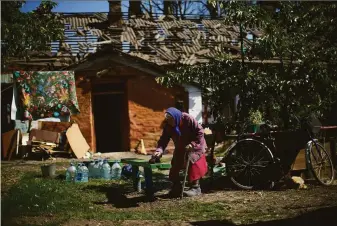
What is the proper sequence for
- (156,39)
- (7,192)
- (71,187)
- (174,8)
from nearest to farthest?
(7,192)
(71,187)
(156,39)
(174,8)

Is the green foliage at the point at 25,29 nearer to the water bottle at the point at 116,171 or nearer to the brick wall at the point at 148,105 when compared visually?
the water bottle at the point at 116,171

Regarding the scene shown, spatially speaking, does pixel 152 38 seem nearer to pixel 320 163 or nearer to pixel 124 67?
pixel 124 67

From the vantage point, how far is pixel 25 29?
17.3 feet


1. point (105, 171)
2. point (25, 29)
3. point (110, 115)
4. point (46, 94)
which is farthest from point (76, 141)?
point (25, 29)

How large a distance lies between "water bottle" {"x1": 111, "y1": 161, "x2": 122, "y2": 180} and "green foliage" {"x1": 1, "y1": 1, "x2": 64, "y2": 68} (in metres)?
2.21

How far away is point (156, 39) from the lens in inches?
445

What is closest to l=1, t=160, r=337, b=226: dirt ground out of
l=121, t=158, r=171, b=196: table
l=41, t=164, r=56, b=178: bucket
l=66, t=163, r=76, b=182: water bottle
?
l=121, t=158, r=171, b=196: table

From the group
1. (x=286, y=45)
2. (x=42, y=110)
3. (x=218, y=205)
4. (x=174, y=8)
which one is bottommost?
(x=218, y=205)

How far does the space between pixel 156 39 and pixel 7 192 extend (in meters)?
7.67

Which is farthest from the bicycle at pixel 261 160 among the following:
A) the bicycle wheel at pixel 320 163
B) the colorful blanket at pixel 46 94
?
the colorful blanket at pixel 46 94

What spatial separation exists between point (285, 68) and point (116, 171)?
10.4 ft

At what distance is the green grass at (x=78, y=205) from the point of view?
4.22m

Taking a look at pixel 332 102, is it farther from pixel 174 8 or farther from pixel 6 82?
pixel 174 8

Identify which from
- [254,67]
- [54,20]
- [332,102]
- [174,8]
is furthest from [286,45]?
[174,8]
